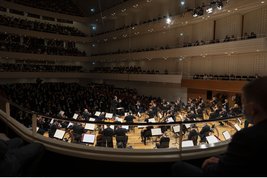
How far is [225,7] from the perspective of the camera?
18.3 meters

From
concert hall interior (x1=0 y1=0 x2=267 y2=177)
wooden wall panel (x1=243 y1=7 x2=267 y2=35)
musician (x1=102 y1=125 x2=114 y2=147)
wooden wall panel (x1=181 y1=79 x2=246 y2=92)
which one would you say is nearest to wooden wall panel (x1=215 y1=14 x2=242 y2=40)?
concert hall interior (x1=0 y1=0 x2=267 y2=177)

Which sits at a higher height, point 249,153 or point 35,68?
point 35,68

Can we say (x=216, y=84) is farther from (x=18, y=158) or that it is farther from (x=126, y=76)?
(x=18, y=158)

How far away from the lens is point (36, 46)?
101ft

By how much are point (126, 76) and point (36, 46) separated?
12.0m

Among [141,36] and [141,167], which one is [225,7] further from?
[141,167]

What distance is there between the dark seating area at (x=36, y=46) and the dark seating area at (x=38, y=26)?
151cm

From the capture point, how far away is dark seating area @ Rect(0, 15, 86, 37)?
91.0 ft

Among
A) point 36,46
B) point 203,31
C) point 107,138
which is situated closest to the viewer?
point 107,138

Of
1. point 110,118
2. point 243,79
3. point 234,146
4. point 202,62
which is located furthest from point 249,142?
point 202,62

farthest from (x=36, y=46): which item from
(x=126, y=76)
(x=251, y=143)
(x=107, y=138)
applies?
(x=251, y=143)

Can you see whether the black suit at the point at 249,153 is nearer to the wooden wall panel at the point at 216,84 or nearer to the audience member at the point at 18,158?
the audience member at the point at 18,158

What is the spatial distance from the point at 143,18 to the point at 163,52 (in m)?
7.36

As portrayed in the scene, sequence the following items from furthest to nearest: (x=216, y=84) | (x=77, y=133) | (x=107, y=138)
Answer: (x=216, y=84) → (x=77, y=133) → (x=107, y=138)
